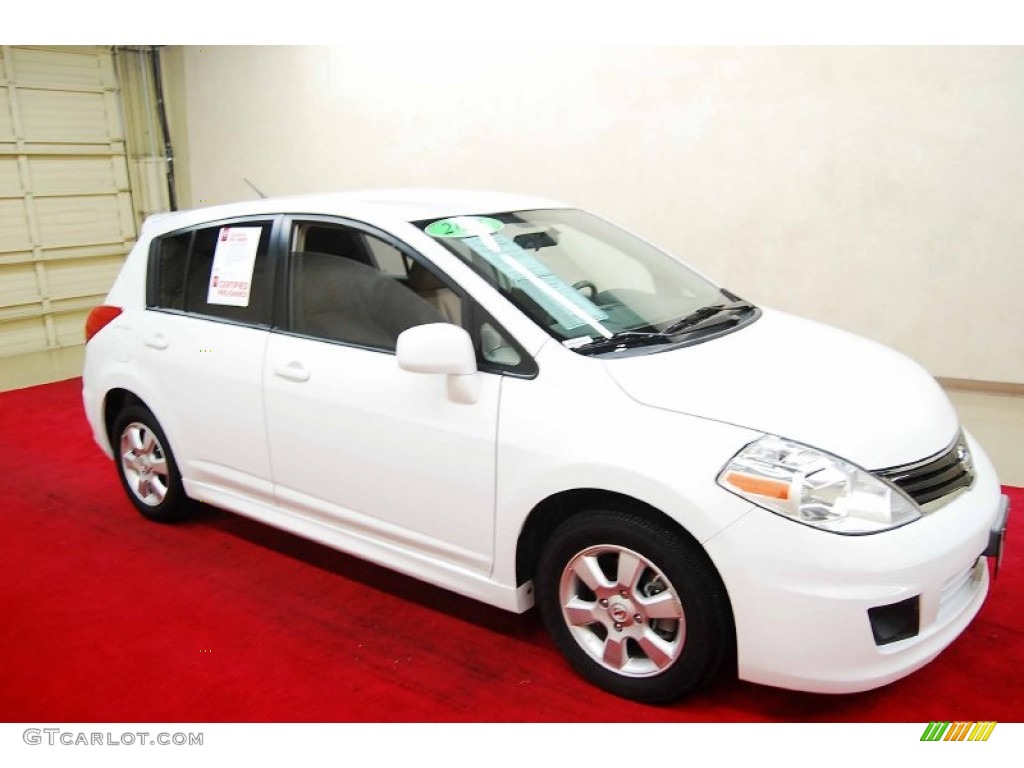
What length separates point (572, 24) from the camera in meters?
4.56

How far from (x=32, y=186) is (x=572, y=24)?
4435 mm

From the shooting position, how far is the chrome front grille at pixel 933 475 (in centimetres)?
186

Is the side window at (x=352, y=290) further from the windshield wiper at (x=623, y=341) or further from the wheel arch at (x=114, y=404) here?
the wheel arch at (x=114, y=404)

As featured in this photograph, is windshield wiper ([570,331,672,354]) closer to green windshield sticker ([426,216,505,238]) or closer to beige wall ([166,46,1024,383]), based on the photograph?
green windshield sticker ([426,216,505,238])

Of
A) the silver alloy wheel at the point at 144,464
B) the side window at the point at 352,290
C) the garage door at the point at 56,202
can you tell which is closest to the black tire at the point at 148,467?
the silver alloy wheel at the point at 144,464

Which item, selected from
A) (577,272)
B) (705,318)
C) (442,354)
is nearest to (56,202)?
(577,272)

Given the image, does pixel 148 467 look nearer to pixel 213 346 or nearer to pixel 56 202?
pixel 213 346

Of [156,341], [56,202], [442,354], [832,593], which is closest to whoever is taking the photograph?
[832,593]

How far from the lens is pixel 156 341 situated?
9.71 feet

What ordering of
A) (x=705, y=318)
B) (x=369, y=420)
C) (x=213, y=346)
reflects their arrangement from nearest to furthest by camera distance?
(x=369, y=420) < (x=705, y=318) < (x=213, y=346)

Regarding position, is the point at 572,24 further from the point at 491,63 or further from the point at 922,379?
the point at 922,379

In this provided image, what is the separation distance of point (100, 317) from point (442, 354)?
189 cm

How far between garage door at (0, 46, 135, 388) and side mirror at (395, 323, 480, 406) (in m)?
4.80
